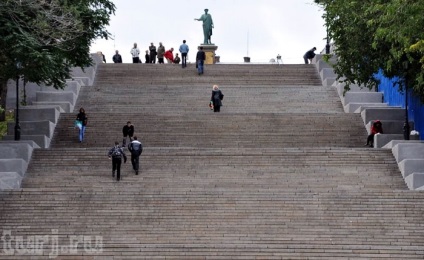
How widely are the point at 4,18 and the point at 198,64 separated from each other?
2064 centimetres

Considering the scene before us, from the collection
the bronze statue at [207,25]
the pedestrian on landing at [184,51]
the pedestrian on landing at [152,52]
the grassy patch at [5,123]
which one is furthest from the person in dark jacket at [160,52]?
the grassy patch at [5,123]

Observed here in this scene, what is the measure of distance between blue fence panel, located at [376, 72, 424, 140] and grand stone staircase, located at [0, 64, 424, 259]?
6.34ft

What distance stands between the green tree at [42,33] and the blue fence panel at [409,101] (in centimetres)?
1136

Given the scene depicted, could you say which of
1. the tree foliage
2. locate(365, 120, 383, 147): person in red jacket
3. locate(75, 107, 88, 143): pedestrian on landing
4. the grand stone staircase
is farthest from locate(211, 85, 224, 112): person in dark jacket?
locate(365, 120, 383, 147): person in red jacket

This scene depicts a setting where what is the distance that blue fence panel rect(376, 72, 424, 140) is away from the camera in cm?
4550

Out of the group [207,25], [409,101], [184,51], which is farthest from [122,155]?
[207,25]

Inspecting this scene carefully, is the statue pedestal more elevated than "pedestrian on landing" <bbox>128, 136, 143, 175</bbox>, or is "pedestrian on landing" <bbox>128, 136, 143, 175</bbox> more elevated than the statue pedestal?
the statue pedestal

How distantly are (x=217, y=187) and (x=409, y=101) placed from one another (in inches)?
487

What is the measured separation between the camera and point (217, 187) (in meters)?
37.1

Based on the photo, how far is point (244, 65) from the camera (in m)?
57.8

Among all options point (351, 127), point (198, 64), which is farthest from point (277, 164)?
point (198, 64)

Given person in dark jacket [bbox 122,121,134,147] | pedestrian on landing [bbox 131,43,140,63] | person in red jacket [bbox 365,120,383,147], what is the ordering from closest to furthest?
1. person in dark jacket [bbox 122,121,134,147]
2. person in red jacket [bbox 365,120,383,147]
3. pedestrian on landing [bbox 131,43,140,63]

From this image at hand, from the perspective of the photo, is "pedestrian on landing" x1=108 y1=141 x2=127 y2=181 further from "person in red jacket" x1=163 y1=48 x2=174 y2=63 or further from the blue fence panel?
"person in red jacket" x1=163 y1=48 x2=174 y2=63

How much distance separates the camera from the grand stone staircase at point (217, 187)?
3188 cm
